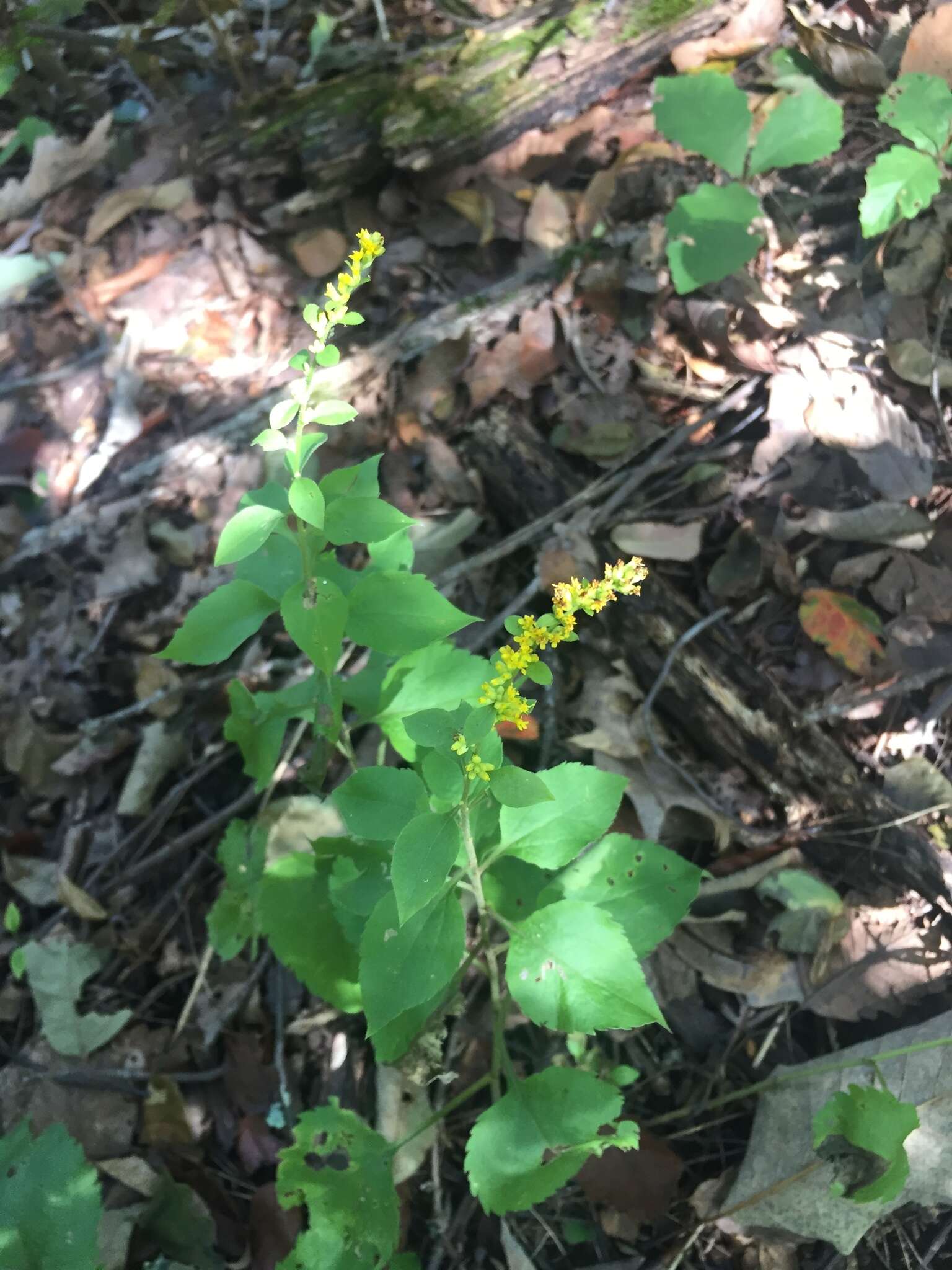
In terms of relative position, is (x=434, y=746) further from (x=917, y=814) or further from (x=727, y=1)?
(x=727, y=1)

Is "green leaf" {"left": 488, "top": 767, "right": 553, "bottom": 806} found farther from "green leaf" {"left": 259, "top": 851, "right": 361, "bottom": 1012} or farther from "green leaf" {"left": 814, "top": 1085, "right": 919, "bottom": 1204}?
"green leaf" {"left": 814, "top": 1085, "right": 919, "bottom": 1204}

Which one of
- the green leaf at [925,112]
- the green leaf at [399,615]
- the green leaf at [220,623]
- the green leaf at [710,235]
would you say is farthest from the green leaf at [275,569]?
the green leaf at [925,112]

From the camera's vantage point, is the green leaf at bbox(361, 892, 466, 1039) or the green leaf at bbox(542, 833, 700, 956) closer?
the green leaf at bbox(361, 892, 466, 1039)

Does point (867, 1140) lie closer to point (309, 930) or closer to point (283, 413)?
point (309, 930)

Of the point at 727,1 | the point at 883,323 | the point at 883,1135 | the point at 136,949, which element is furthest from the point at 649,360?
the point at 136,949

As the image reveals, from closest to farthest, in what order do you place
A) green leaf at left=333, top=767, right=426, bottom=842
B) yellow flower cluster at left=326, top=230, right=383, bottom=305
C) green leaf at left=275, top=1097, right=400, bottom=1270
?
1. yellow flower cluster at left=326, top=230, right=383, bottom=305
2. green leaf at left=333, top=767, right=426, bottom=842
3. green leaf at left=275, top=1097, right=400, bottom=1270

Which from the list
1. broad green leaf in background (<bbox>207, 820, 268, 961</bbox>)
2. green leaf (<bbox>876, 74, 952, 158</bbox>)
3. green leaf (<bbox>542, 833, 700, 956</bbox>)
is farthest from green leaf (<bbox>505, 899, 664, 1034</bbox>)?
green leaf (<bbox>876, 74, 952, 158</bbox>)

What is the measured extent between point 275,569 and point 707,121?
91.6 inches

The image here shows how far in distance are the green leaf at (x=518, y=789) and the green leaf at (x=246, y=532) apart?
606 millimetres

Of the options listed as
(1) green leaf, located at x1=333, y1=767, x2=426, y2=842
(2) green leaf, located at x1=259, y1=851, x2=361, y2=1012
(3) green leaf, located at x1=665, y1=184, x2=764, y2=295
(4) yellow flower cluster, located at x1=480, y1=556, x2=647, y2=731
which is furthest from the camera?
(3) green leaf, located at x1=665, y1=184, x2=764, y2=295

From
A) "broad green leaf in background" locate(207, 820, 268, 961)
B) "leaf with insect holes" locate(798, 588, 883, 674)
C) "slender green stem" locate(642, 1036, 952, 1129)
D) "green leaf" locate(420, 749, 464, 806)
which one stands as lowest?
"slender green stem" locate(642, 1036, 952, 1129)

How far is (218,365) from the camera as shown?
3.72m

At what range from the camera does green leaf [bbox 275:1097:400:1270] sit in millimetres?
1764

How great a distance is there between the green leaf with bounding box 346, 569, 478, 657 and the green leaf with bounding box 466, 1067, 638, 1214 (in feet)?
2.96
